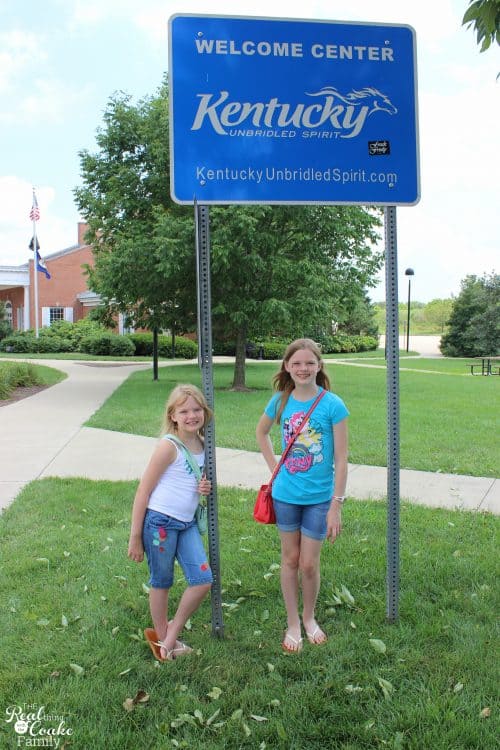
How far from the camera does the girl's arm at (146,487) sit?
9.92ft

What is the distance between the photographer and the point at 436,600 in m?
3.79

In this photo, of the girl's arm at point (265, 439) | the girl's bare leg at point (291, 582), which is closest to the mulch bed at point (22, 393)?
the girl's arm at point (265, 439)

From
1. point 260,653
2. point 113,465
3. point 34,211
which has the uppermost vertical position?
point 34,211

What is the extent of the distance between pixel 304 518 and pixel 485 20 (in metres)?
2.48

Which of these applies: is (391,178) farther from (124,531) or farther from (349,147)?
(124,531)

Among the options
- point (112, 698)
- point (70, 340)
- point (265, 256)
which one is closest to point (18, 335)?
point (70, 340)

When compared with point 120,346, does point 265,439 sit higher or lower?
lower

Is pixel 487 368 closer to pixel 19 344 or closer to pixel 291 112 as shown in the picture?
pixel 19 344

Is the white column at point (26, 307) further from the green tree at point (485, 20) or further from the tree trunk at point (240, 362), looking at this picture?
the green tree at point (485, 20)

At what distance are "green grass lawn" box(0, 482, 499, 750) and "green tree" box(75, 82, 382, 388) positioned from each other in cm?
908

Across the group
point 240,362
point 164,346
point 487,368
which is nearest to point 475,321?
point 487,368

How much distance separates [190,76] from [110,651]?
2832 mm

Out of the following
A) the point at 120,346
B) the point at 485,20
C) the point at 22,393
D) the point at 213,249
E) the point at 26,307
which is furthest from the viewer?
the point at 26,307
